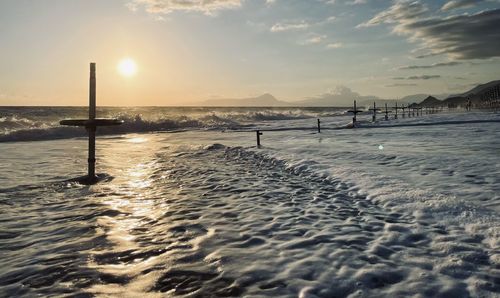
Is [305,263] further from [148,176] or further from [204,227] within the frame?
[148,176]

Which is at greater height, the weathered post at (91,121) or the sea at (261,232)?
the weathered post at (91,121)

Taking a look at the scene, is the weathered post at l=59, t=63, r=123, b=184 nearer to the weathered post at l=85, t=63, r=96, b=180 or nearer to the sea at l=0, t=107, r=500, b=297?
the weathered post at l=85, t=63, r=96, b=180

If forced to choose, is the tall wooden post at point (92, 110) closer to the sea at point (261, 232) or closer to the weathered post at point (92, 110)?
the weathered post at point (92, 110)

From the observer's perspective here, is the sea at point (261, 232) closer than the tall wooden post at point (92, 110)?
Yes

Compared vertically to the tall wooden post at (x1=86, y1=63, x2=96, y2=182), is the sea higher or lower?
lower

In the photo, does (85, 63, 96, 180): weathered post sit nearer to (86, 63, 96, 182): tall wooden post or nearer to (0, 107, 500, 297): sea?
(86, 63, 96, 182): tall wooden post

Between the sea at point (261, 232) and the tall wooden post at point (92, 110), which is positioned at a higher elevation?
the tall wooden post at point (92, 110)

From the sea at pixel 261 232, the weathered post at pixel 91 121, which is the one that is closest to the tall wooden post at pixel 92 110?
the weathered post at pixel 91 121

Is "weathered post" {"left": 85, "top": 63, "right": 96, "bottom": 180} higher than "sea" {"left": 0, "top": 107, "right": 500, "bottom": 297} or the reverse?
higher

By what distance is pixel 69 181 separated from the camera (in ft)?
40.3

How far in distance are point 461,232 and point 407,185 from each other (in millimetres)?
3508

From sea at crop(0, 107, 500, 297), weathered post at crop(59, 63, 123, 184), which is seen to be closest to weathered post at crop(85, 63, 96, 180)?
weathered post at crop(59, 63, 123, 184)

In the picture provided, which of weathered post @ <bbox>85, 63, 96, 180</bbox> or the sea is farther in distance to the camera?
weathered post @ <bbox>85, 63, 96, 180</bbox>

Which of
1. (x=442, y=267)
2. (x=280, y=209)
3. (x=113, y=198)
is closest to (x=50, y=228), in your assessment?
(x=113, y=198)
